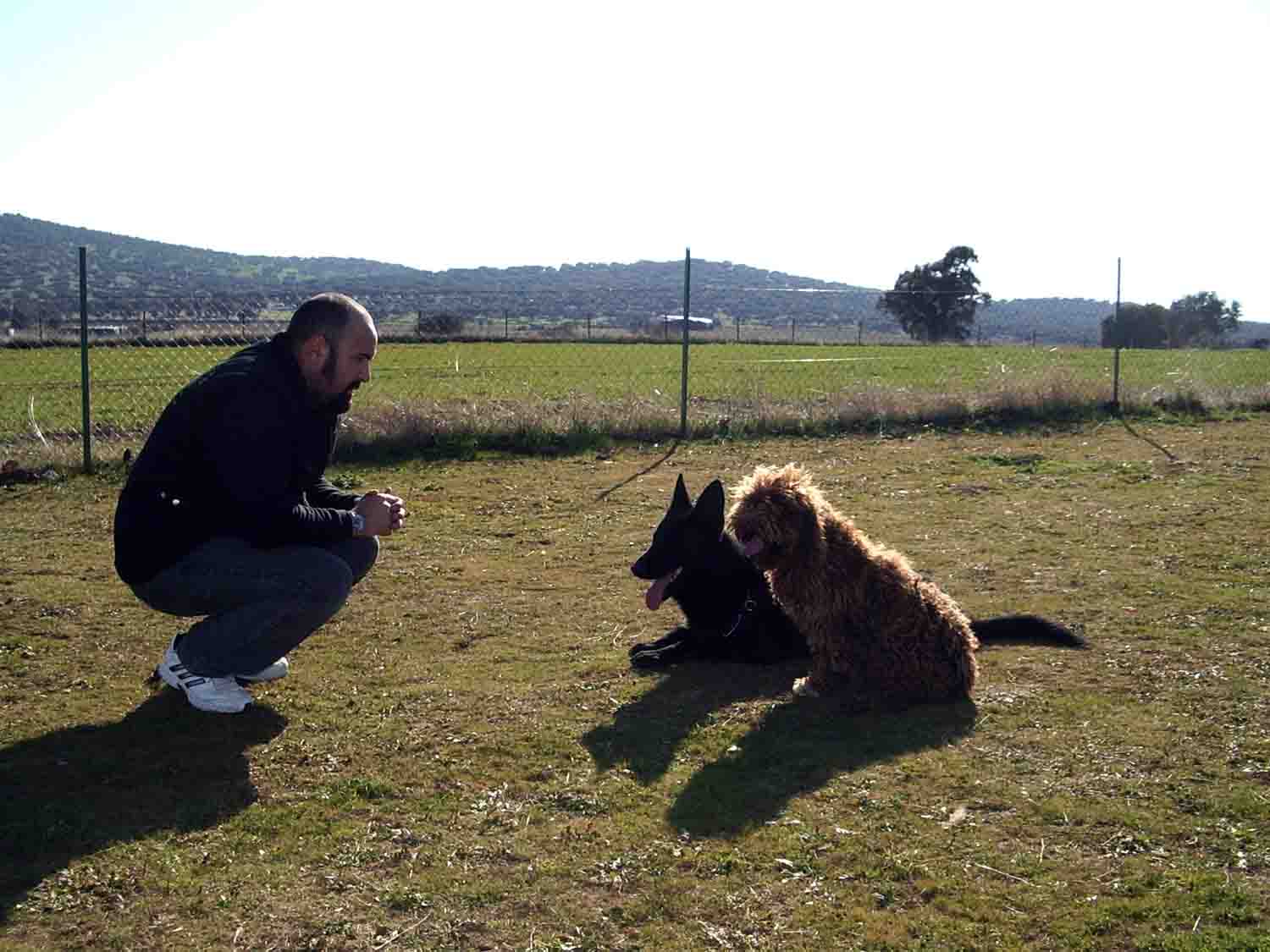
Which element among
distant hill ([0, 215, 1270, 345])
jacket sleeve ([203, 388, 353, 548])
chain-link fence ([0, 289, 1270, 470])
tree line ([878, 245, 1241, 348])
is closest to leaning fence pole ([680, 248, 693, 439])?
chain-link fence ([0, 289, 1270, 470])

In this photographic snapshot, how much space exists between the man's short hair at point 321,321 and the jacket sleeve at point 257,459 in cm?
30

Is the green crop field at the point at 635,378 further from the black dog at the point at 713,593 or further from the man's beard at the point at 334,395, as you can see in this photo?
the man's beard at the point at 334,395

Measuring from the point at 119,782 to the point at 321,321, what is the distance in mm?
2060

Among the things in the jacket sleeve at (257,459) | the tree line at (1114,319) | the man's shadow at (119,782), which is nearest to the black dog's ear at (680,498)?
the jacket sleeve at (257,459)

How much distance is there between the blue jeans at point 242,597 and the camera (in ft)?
16.4

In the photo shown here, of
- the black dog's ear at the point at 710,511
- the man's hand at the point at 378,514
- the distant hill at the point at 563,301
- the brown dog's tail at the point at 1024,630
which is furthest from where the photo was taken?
the distant hill at the point at 563,301

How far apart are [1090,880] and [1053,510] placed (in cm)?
704

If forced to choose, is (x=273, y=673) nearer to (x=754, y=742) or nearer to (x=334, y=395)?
(x=334, y=395)

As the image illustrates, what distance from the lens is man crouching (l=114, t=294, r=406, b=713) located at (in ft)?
15.7

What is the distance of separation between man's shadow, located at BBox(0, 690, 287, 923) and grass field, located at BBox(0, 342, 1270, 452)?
845cm

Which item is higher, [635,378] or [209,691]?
[635,378]

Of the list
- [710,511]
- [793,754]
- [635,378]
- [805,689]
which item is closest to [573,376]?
[635,378]

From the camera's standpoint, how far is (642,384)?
22.6m

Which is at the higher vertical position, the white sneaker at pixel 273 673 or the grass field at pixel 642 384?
the grass field at pixel 642 384
